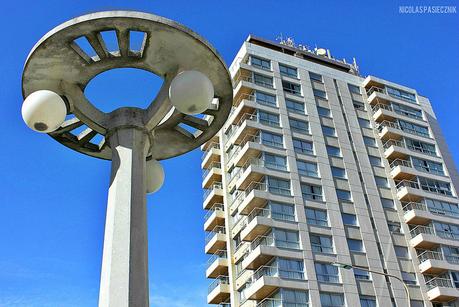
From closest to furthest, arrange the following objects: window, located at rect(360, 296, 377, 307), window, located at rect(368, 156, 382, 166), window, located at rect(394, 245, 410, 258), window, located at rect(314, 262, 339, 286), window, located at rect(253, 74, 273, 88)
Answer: window, located at rect(314, 262, 339, 286) < window, located at rect(360, 296, 377, 307) < window, located at rect(394, 245, 410, 258) < window, located at rect(253, 74, 273, 88) < window, located at rect(368, 156, 382, 166)

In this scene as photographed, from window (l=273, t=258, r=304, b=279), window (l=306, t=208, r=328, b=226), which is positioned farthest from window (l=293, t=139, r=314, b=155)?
window (l=273, t=258, r=304, b=279)

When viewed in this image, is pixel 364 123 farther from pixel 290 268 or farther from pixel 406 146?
pixel 290 268

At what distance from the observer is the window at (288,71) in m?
44.0

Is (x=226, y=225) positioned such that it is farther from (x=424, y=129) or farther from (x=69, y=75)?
Answer: (x=69, y=75)

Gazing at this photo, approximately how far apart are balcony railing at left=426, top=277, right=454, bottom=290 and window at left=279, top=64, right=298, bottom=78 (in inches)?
749

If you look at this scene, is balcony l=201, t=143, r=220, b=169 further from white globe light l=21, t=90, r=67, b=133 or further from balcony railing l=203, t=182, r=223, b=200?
white globe light l=21, t=90, r=67, b=133

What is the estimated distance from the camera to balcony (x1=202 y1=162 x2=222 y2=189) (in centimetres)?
4181

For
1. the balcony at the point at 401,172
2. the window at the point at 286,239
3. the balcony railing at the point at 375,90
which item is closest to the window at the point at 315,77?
the balcony railing at the point at 375,90

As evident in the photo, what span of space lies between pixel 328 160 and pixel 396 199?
6189 millimetres

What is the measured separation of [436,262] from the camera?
121ft

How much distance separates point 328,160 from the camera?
3966 cm

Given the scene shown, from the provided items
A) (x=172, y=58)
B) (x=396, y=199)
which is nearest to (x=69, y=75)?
(x=172, y=58)

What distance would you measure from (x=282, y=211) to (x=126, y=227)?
26.4m

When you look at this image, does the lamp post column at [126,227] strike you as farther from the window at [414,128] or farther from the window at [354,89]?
the window at [414,128]
